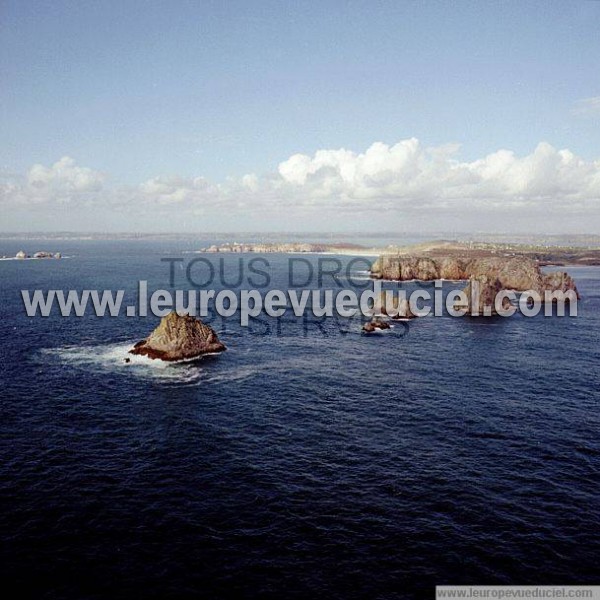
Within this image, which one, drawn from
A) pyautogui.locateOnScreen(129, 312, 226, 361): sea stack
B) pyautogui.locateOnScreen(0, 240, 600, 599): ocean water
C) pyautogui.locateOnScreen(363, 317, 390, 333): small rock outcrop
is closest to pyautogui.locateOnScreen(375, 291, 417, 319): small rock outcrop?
pyautogui.locateOnScreen(363, 317, 390, 333): small rock outcrop

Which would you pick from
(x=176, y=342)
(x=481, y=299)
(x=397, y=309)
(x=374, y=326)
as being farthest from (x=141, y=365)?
(x=481, y=299)

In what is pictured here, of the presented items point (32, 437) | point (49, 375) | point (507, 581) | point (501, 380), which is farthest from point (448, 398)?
point (49, 375)

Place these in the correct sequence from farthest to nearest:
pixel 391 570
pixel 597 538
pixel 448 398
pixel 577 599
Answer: pixel 448 398 < pixel 597 538 < pixel 391 570 < pixel 577 599

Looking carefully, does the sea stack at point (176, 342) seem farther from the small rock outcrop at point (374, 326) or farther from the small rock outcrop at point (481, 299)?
the small rock outcrop at point (481, 299)

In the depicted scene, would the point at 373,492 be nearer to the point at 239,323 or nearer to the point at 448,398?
the point at 448,398

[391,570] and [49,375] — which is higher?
[49,375]

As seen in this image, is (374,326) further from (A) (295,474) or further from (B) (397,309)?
(A) (295,474)
